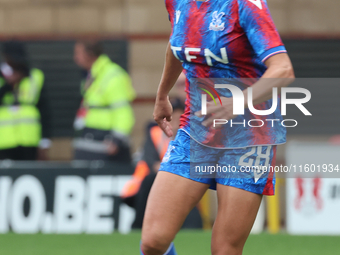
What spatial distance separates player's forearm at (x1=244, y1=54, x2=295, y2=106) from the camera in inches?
106

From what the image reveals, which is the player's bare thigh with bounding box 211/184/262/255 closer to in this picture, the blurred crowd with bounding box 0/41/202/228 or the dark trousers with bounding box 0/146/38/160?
the blurred crowd with bounding box 0/41/202/228

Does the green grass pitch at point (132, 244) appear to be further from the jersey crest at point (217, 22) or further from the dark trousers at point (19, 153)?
the jersey crest at point (217, 22)

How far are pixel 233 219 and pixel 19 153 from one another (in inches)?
214

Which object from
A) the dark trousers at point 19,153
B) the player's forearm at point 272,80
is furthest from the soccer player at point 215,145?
the dark trousers at point 19,153

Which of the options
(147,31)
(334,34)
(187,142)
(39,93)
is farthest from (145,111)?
(187,142)

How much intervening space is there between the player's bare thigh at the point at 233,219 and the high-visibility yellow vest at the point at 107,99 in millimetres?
4419

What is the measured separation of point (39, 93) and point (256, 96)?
17.9 ft

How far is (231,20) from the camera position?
289 cm

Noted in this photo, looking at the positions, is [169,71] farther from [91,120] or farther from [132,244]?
[91,120]

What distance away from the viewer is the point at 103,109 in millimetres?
7441

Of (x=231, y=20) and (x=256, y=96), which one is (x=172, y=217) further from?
(x=231, y=20)

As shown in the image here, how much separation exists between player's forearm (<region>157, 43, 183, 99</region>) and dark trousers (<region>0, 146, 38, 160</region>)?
480cm

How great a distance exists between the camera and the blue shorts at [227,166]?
9.91 feet

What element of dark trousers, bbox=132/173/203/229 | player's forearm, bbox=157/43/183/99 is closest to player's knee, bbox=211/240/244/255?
player's forearm, bbox=157/43/183/99
